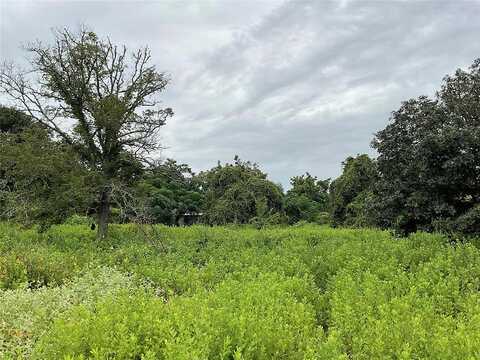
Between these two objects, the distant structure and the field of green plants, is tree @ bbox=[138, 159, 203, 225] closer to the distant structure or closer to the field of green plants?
the distant structure

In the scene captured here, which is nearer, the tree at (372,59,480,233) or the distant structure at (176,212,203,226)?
the tree at (372,59,480,233)

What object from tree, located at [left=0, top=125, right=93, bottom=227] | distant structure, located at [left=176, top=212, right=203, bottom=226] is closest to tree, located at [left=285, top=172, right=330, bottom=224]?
distant structure, located at [left=176, top=212, right=203, bottom=226]

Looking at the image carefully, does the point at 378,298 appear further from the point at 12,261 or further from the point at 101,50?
the point at 101,50

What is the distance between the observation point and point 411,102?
16312 mm

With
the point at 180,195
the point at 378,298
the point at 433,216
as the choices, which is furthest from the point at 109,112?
the point at 180,195

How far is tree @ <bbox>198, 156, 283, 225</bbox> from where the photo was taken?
128 feet

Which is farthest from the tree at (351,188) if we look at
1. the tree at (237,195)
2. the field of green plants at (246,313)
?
the field of green plants at (246,313)

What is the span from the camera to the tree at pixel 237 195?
39156 millimetres

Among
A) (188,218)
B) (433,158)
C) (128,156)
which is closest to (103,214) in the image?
(128,156)

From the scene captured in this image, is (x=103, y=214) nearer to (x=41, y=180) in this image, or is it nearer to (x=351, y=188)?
(x=41, y=180)

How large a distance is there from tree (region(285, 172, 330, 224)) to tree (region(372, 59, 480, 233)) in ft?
87.8

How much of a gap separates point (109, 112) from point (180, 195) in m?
28.1

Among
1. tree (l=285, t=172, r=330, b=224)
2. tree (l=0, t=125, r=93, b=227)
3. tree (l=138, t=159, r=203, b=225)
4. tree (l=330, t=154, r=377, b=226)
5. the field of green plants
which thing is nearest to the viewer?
the field of green plants

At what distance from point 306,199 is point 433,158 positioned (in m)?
32.5
